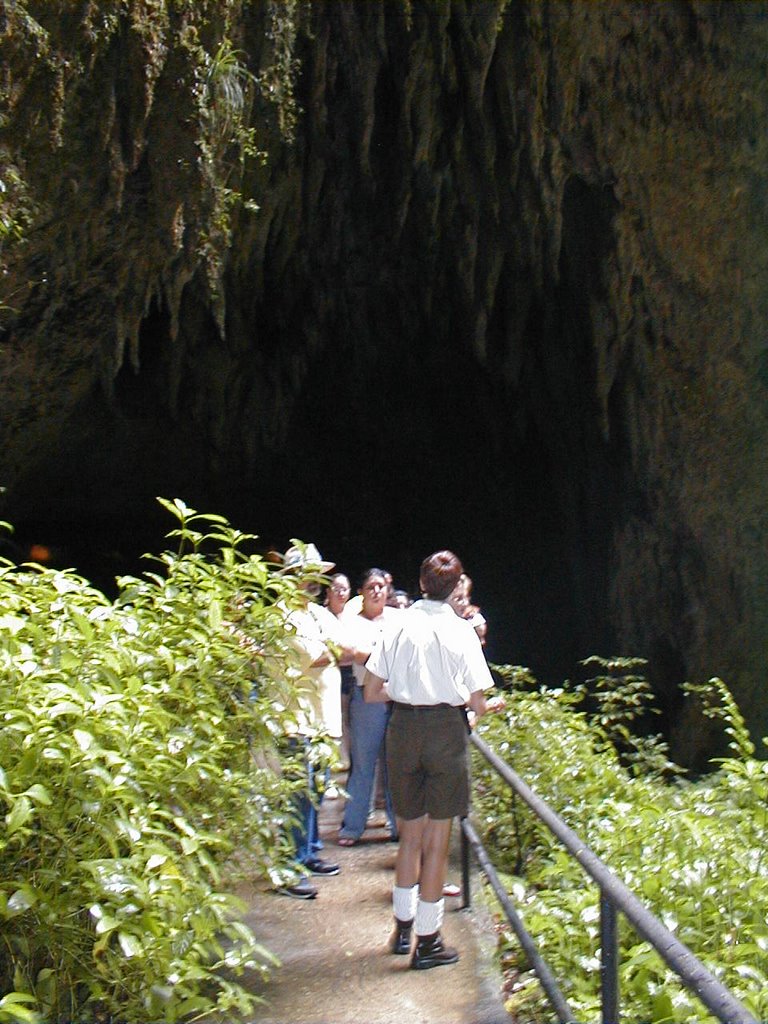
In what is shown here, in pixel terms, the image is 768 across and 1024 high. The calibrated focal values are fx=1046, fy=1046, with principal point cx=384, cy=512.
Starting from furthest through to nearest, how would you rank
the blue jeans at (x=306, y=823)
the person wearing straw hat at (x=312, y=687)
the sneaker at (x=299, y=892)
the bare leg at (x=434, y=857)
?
the sneaker at (x=299, y=892), the blue jeans at (x=306, y=823), the person wearing straw hat at (x=312, y=687), the bare leg at (x=434, y=857)

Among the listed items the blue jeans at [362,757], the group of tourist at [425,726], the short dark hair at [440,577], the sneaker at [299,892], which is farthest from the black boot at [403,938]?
the blue jeans at [362,757]

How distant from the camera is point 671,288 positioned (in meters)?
11.7

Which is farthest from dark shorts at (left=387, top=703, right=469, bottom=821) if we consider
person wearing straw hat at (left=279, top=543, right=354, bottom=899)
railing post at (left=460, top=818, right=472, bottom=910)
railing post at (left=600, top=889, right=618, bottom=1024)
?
railing post at (left=600, top=889, right=618, bottom=1024)

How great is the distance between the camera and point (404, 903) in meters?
3.89

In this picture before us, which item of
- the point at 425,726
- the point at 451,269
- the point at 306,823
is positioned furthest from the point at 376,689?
the point at 451,269

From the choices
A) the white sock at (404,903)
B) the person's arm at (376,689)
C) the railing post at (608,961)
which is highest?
the person's arm at (376,689)

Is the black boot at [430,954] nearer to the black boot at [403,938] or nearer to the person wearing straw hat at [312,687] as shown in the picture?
the black boot at [403,938]

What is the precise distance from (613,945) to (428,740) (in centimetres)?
151

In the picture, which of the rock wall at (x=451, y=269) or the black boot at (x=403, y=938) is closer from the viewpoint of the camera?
the black boot at (x=403, y=938)

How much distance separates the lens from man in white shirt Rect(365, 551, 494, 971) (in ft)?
12.4

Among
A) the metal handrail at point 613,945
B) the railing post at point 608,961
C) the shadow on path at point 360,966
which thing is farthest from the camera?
the shadow on path at point 360,966

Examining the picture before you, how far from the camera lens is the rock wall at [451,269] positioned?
792cm

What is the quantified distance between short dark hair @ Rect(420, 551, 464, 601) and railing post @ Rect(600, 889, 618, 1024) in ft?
5.65

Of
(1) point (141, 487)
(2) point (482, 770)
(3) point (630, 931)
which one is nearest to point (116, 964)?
(3) point (630, 931)
